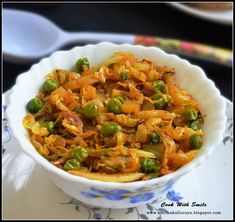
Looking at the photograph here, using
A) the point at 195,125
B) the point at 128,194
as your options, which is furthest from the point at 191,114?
the point at 128,194

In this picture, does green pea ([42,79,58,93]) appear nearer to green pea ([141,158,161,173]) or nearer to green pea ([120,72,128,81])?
green pea ([120,72,128,81])

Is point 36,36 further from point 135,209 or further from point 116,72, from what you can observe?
point 135,209

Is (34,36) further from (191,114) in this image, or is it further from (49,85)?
(191,114)

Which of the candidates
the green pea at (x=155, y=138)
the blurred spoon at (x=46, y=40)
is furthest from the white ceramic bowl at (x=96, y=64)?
the blurred spoon at (x=46, y=40)

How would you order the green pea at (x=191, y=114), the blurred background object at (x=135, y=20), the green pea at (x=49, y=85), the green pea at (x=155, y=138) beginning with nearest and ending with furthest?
the green pea at (x=155, y=138) → the green pea at (x=191, y=114) → the green pea at (x=49, y=85) → the blurred background object at (x=135, y=20)

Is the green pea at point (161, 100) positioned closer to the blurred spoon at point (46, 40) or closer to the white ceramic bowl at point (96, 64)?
the white ceramic bowl at point (96, 64)

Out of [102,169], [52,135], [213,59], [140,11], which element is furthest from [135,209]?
[140,11]
